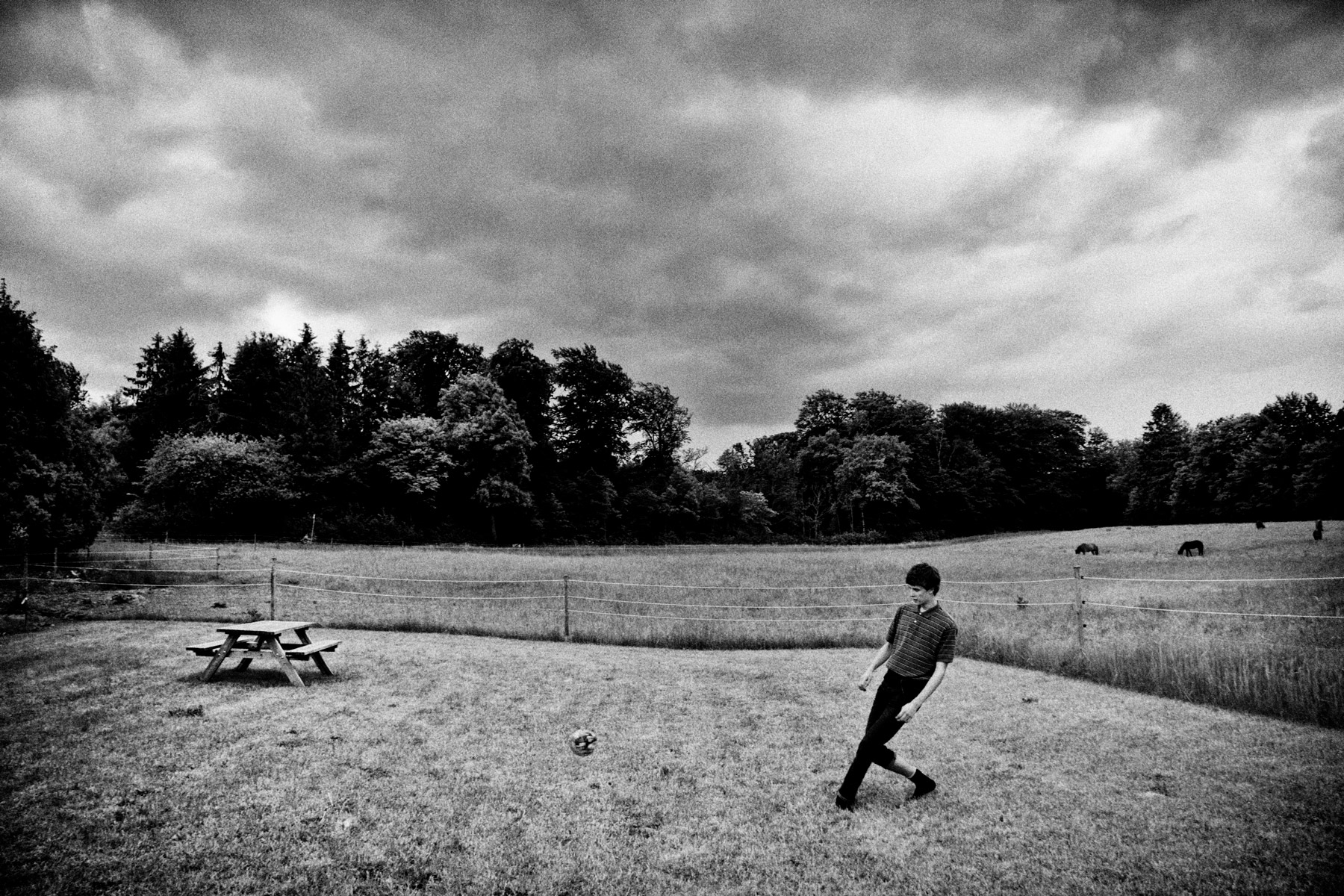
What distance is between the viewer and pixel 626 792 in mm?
5812

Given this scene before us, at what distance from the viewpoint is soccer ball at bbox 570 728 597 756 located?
679 cm

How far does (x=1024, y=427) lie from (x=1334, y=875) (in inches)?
3713

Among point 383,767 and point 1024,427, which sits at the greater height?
point 1024,427

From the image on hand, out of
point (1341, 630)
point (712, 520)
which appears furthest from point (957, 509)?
point (1341, 630)

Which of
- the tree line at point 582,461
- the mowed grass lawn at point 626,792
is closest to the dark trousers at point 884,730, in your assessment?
the mowed grass lawn at point 626,792

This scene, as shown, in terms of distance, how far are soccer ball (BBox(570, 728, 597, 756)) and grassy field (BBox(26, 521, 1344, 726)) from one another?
268 inches

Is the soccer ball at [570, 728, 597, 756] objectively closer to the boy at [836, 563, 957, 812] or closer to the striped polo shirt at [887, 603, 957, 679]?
the boy at [836, 563, 957, 812]

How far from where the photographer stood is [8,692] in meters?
8.55

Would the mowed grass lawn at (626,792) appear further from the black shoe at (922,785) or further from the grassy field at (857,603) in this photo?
the grassy field at (857,603)

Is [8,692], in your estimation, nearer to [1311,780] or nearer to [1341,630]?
[1311,780]

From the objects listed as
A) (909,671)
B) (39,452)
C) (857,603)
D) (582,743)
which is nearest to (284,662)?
(582,743)

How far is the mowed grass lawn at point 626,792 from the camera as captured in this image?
437cm

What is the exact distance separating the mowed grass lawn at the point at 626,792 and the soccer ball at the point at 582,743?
222 mm

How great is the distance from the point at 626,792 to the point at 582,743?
3.72 feet
